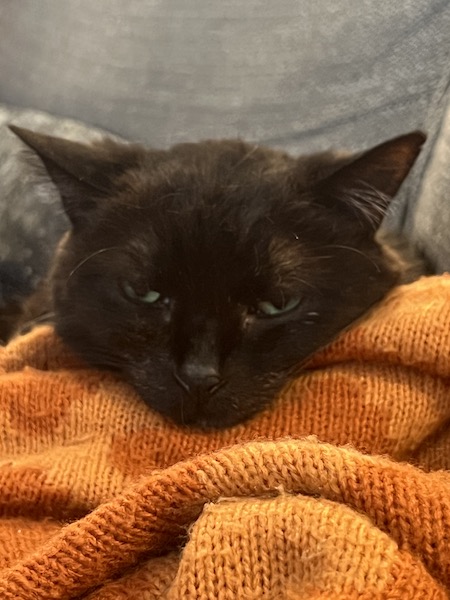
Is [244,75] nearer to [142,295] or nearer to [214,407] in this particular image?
[142,295]

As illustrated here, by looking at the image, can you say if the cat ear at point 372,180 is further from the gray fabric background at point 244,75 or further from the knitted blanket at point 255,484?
the gray fabric background at point 244,75

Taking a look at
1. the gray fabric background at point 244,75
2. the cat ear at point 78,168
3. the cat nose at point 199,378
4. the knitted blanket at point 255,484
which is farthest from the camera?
the gray fabric background at point 244,75

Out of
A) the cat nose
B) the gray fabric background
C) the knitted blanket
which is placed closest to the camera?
the knitted blanket

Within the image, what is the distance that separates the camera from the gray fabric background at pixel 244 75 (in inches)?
52.4

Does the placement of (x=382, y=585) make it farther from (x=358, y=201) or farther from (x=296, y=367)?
(x=358, y=201)

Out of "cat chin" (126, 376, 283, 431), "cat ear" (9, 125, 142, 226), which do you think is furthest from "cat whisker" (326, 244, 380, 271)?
"cat ear" (9, 125, 142, 226)

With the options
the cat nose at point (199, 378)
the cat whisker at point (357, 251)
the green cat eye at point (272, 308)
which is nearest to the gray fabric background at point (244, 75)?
the cat whisker at point (357, 251)

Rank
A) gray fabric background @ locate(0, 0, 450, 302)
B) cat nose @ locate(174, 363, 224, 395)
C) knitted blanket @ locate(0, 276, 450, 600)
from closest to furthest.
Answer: knitted blanket @ locate(0, 276, 450, 600) → cat nose @ locate(174, 363, 224, 395) → gray fabric background @ locate(0, 0, 450, 302)

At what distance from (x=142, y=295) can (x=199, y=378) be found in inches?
5.3

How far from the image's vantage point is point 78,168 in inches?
37.7

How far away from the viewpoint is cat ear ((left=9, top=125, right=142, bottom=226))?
94 centimetres

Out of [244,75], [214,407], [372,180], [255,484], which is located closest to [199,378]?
[214,407]

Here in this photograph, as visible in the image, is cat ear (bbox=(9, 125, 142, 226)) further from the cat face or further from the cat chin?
the cat chin

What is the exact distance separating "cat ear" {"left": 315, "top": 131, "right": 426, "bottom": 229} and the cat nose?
264 millimetres
